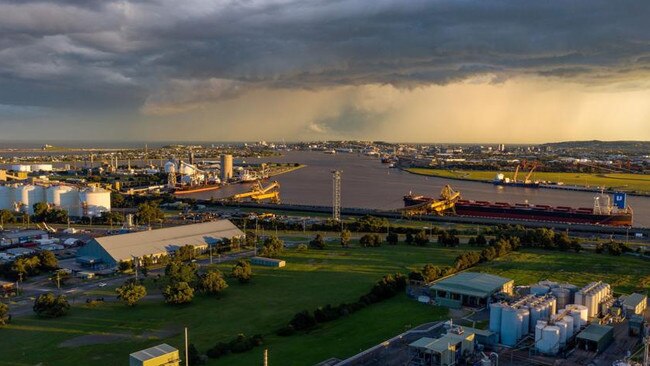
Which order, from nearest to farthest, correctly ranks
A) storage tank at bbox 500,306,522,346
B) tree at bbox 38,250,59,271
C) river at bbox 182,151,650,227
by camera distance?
storage tank at bbox 500,306,522,346
tree at bbox 38,250,59,271
river at bbox 182,151,650,227

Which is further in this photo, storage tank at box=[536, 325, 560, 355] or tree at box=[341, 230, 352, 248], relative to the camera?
tree at box=[341, 230, 352, 248]

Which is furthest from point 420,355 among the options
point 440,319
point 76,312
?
A: point 76,312

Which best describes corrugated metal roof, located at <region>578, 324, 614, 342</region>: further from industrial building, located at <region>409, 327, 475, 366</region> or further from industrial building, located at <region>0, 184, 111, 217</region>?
industrial building, located at <region>0, 184, 111, 217</region>

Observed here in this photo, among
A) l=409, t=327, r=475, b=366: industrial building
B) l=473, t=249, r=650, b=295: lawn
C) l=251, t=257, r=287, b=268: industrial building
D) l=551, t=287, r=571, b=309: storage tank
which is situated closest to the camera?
l=409, t=327, r=475, b=366: industrial building

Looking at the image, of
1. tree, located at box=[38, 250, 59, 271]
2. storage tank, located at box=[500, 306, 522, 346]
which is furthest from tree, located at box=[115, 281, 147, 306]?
storage tank, located at box=[500, 306, 522, 346]

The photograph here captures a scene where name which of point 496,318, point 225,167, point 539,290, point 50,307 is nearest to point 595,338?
point 496,318

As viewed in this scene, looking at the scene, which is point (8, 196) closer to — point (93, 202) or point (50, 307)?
point (93, 202)
